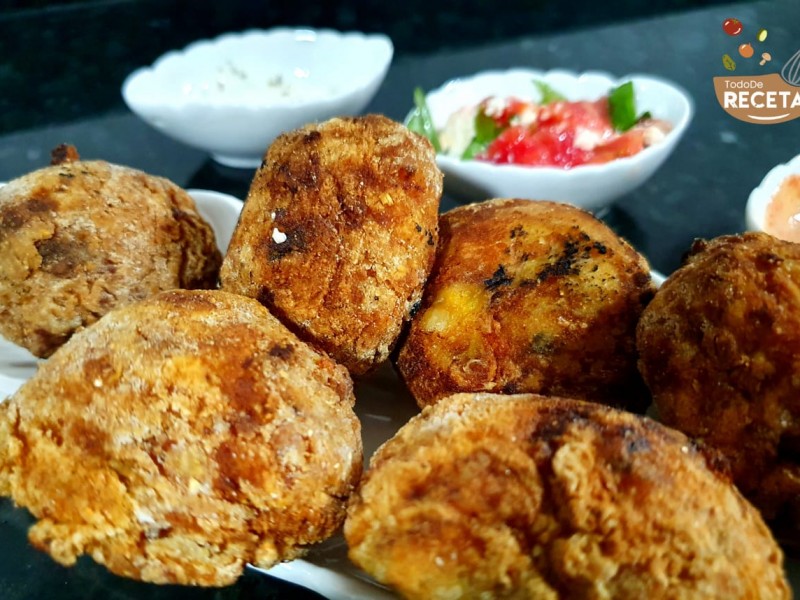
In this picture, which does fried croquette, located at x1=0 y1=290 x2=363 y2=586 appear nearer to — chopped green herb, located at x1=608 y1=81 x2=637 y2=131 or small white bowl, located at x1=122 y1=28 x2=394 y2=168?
small white bowl, located at x1=122 y1=28 x2=394 y2=168

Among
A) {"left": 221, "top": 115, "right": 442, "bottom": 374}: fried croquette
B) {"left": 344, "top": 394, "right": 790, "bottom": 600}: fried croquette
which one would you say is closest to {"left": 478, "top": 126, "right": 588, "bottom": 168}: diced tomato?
{"left": 221, "top": 115, "right": 442, "bottom": 374}: fried croquette

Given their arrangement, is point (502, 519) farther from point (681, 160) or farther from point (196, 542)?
point (681, 160)

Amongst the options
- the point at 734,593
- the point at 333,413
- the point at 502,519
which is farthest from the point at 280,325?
the point at 734,593

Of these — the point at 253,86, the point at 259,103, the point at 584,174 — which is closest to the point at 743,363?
the point at 584,174

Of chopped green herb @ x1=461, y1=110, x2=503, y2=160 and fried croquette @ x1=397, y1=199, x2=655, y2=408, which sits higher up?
fried croquette @ x1=397, y1=199, x2=655, y2=408

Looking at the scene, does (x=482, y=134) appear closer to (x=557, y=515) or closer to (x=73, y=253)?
(x=73, y=253)

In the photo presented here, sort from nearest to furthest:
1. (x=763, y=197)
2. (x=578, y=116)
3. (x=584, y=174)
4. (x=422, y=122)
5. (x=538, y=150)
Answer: (x=763, y=197) < (x=584, y=174) < (x=538, y=150) < (x=578, y=116) < (x=422, y=122)
